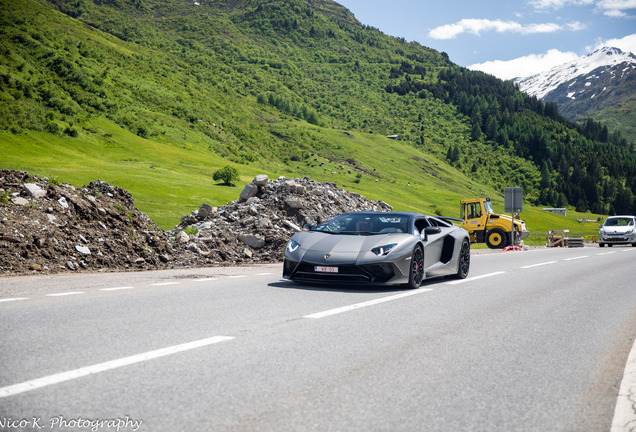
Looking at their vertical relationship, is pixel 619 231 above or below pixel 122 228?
below

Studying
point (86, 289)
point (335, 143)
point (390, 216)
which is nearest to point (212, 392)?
point (86, 289)

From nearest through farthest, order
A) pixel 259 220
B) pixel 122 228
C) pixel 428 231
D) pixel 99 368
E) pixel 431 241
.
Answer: pixel 99 368 < pixel 428 231 < pixel 431 241 < pixel 122 228 < pixel 259 220

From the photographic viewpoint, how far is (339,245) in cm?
1006

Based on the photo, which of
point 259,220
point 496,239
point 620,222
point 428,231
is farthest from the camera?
point 620,222

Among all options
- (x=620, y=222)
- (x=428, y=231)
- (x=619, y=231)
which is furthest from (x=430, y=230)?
(x=620, y=222)

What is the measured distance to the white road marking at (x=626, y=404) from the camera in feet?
11.9

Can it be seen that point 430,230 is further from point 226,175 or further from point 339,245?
point 226,175

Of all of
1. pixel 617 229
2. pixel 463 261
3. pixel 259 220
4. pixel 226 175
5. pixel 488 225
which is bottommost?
pixel 463 261

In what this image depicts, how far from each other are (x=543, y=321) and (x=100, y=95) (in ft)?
411

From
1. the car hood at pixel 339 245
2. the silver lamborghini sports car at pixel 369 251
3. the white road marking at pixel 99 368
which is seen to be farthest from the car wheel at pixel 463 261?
the white road marking at pixel 99 368

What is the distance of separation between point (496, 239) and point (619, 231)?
10502mm

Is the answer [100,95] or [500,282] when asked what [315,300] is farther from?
[100,95]

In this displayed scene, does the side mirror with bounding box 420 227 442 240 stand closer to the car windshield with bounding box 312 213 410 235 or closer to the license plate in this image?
the car windshield with bounding box 312 213 410 235

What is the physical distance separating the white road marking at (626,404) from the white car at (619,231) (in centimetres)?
3550
